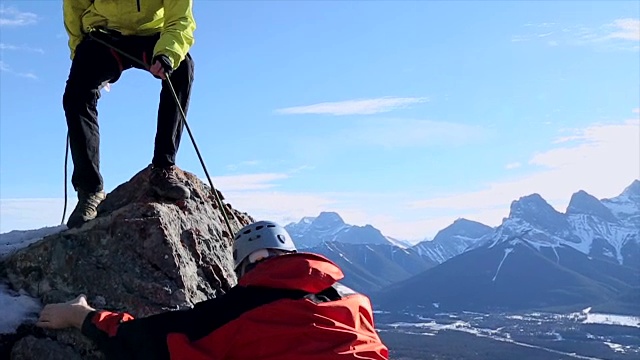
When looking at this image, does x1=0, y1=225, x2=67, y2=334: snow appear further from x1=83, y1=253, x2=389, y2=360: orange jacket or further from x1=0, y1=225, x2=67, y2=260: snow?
x1=83, y1=253, x2=389, y2=360: orange jacket

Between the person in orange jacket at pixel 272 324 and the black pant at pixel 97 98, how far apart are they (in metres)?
3.49

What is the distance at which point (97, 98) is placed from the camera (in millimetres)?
8023

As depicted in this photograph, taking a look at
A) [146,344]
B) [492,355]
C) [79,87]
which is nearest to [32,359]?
[146,344]

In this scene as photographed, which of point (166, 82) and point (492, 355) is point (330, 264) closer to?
point (166, 82)

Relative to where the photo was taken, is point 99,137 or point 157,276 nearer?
point 157,276

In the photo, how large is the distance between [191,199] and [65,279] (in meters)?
1.92

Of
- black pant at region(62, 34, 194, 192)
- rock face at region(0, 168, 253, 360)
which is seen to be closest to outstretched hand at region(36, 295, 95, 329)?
rock face at region(0, 168, 253, 360)

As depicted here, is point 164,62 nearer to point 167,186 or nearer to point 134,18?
point 134,18

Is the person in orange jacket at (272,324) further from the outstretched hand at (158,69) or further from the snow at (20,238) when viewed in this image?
the snow at (20,238)

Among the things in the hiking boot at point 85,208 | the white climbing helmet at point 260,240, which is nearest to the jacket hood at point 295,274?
the white climbing helmet at point 260,240

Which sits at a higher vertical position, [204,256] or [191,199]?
[191,199]

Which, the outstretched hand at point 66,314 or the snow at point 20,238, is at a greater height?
the snow at point 20,238

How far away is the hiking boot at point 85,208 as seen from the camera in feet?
25.8

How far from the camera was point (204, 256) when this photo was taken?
788 cm
